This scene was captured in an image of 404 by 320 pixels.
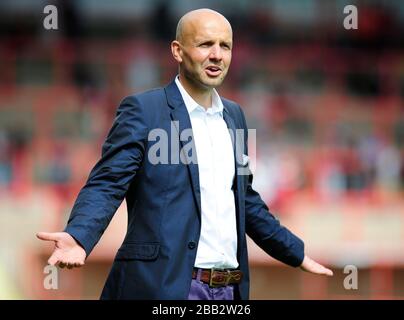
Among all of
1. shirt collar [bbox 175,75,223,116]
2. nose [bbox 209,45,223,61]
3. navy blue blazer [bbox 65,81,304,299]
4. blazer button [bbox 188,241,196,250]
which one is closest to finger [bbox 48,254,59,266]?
navy blue blazer [bbox 65,81,304,299]

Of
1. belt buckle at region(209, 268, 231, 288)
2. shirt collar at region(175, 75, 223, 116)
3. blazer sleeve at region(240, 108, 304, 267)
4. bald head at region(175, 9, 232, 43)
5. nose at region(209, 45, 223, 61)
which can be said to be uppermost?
bald head at region(175, 9, 232, 43)

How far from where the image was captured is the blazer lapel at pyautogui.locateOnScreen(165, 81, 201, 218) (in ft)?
10.3

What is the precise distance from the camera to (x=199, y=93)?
332 cm

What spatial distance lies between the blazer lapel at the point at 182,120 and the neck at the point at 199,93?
0.03 metres

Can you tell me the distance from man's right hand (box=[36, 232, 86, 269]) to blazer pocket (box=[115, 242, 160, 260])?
9.6 inches

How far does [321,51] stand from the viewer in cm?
1202

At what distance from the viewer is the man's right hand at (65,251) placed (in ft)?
9.27

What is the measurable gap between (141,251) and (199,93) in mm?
537

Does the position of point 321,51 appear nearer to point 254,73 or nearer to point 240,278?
point 254,73

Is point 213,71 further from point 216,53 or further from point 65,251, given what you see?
point 65,251

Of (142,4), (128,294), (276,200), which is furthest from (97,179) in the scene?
(142,4)

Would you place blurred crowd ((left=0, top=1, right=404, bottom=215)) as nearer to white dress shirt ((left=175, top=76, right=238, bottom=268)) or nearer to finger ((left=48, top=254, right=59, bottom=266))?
white dress shirt ((left=175, top=76, right=238, bottom=268))

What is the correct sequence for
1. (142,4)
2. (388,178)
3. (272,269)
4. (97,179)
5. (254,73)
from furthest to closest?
1. (142,4)
2. (254,73)
3. (388,178)
4. (272,269)
5. (97,179)
